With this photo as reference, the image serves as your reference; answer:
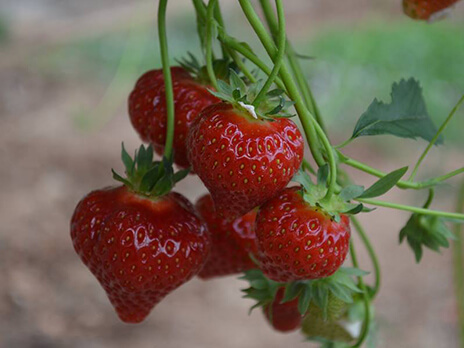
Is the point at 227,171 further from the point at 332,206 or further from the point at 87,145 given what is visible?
the point at 87,145

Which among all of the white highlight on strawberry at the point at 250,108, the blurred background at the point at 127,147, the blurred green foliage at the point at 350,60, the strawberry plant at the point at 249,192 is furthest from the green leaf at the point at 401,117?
the blurred green foliage at the point at 350,60

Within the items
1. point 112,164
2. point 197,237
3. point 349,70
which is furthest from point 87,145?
point 197,237

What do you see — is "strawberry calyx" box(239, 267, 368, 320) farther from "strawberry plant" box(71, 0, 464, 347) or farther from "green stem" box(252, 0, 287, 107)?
"green stem" box(252, 0, 287, 107)

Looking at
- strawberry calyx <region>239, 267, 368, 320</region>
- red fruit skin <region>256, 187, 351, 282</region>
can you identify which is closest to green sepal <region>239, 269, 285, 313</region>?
strawberry calyx <region>239, 267, 368, 320</region>

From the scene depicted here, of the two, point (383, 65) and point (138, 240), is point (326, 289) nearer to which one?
point (138, 240)

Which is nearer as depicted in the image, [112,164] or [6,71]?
[112,164]

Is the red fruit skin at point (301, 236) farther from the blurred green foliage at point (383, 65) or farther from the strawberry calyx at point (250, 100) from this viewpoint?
the blurred green foliage at point (383, 65)

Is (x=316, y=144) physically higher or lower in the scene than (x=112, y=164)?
higher
